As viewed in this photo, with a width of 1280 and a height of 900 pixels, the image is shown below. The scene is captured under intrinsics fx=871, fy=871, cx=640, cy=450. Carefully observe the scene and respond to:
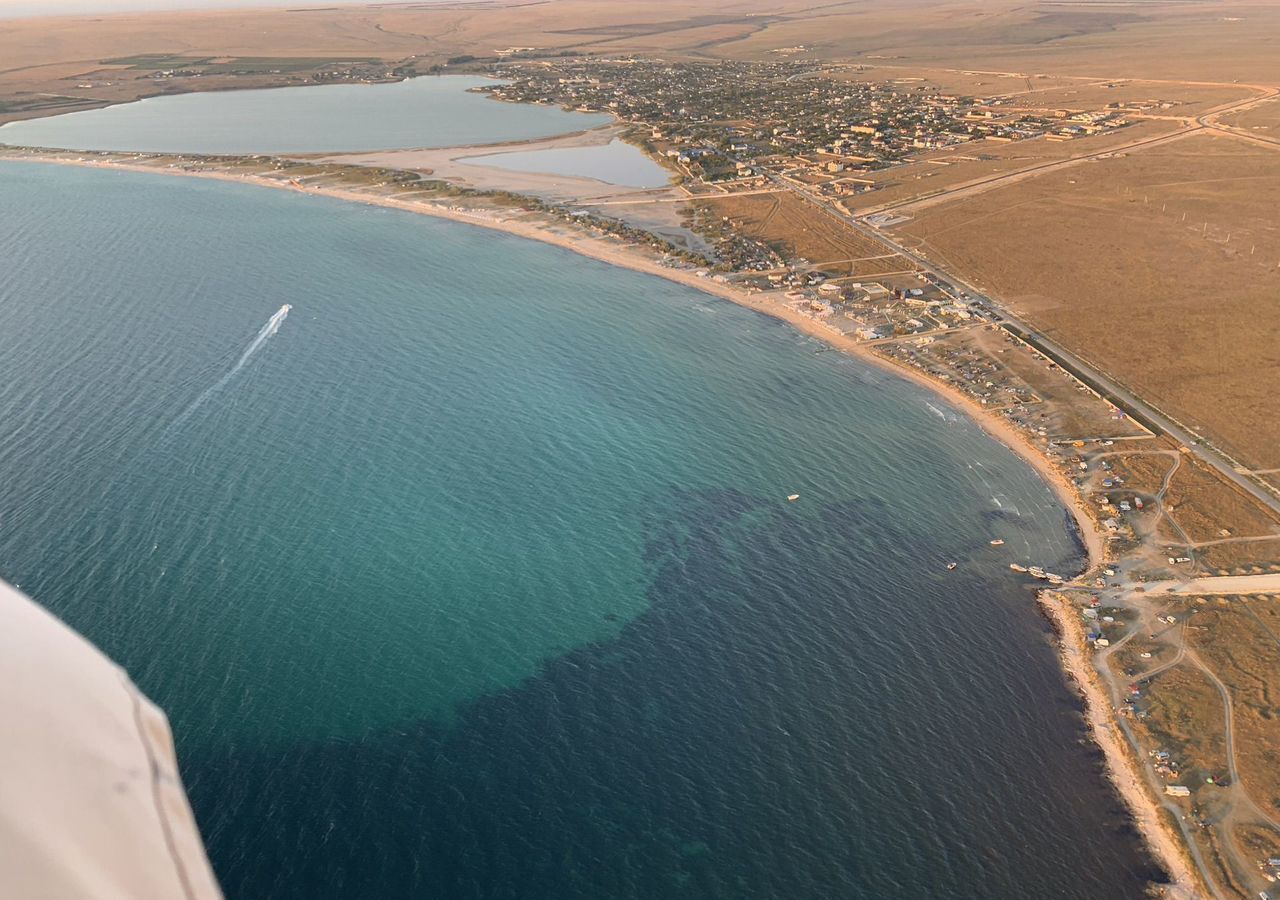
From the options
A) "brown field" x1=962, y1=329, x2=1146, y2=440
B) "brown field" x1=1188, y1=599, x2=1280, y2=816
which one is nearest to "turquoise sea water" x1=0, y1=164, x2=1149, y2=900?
"brown field" x1=1188, y1=599, x2=1280, y2=816

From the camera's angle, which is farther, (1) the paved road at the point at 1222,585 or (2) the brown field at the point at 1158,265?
(2) the brown field at the point at 1158,265

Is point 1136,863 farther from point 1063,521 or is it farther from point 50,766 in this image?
point 50,766

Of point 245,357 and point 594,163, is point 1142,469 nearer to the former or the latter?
point 245,357

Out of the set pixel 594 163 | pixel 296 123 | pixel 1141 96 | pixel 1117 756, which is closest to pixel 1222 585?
pixel 1117 756

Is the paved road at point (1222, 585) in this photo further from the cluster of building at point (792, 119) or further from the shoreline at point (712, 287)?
the cluster of building at point (792, 119)

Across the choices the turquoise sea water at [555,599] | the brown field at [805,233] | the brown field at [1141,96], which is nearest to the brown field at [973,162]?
the brown field at [805,233]

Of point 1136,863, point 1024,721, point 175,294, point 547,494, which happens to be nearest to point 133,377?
point 175,294
